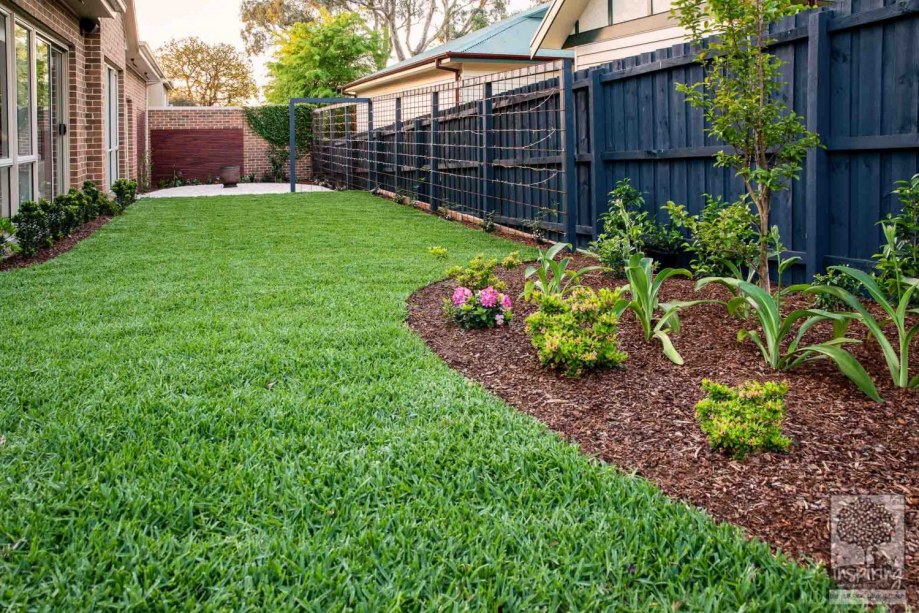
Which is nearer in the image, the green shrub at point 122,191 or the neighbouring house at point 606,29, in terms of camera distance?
the neighbouring house at point 606,29

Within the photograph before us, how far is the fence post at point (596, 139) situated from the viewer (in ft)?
23.7

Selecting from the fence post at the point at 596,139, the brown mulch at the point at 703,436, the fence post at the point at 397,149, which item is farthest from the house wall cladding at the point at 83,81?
the brown mulch at the point at 703,436

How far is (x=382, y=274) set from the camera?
6.68 meters

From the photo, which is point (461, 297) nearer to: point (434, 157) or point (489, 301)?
point (489, 301)

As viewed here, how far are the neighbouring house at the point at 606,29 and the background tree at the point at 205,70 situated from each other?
101 ft

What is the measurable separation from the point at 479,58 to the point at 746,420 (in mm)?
16407

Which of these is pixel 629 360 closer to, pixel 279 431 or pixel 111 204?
pixel 279 431

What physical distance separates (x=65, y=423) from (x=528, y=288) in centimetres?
280

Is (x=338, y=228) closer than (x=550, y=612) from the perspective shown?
No

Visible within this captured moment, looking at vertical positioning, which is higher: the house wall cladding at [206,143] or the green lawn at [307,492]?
the house wall cladding at [206,143]

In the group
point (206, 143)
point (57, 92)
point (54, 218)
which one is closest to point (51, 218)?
point (54, 218)

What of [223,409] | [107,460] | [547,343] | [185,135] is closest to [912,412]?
[547,343]

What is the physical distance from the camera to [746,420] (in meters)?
2.76

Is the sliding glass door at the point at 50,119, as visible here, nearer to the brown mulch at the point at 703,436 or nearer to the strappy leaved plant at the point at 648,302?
the brown mulch at the point at 703,436
